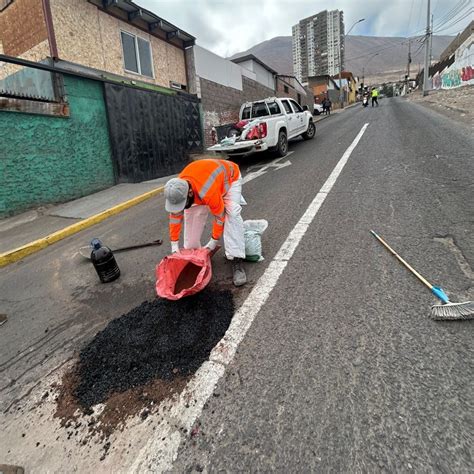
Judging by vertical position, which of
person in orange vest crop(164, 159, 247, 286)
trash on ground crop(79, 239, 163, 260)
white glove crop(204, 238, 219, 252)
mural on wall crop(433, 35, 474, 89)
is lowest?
trash on ground crop(79, 239, 163, 260)

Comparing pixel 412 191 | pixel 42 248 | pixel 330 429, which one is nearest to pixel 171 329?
pixel 330 429

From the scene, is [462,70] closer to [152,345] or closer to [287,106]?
[287,106]

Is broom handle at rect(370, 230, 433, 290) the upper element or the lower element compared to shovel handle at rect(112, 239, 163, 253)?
upper

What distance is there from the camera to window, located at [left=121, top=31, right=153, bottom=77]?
1060 centimetres

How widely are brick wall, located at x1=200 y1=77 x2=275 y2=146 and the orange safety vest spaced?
1049 cm

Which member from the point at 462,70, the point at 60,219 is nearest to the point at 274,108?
the point at 60,219

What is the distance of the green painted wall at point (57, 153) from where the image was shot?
6.21 metres

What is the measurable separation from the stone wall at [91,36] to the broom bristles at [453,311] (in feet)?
34.6

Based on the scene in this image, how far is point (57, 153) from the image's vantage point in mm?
7078

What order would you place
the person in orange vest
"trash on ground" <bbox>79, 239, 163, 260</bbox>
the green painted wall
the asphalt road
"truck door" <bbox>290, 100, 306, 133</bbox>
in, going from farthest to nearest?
"truck door" <bbox>290, 100, 306, 133</bbox> < the green painted wall < "trash on ground" <bbox>79, 239, 163, 260</bbox> < the person in orange vest < the asphalt road

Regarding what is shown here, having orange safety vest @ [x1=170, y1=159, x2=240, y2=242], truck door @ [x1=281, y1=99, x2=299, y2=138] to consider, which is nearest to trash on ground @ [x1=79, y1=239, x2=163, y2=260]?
orange safety vest @ [x1=170, y1=159, x2=240, y2=242]

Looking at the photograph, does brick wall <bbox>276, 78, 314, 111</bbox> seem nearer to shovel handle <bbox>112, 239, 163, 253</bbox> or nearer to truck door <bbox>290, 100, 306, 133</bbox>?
truck door <bbox>290, 100, 306, 133</bbox>

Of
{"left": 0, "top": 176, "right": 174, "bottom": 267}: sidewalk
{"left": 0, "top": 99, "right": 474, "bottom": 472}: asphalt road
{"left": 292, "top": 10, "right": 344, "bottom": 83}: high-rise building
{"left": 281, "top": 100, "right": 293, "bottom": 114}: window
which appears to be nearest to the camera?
{"left": 0, "top": 99, "right": 474, "bottom": 472}: asphalt road

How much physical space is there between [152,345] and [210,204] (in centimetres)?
135
